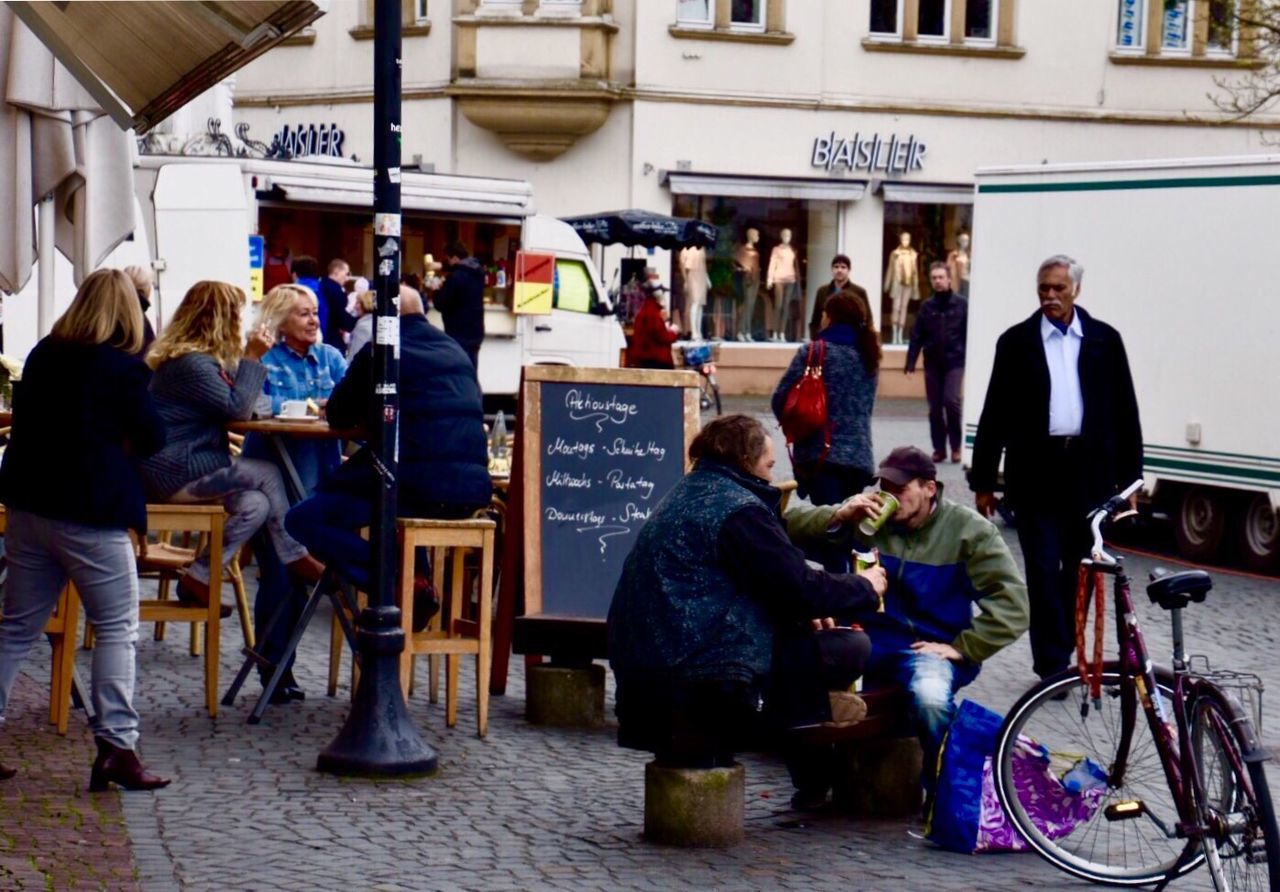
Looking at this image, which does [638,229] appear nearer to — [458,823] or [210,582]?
[210,582]

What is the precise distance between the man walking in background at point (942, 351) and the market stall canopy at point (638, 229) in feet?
26.6

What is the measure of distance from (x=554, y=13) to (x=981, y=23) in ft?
22.9

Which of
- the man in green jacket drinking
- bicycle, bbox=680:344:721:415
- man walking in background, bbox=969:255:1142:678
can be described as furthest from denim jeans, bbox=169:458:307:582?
bicycle, bbox=680:344:721:415

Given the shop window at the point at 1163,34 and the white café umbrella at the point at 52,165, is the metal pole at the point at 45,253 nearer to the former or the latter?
the white café umbrella at the point at 52,165

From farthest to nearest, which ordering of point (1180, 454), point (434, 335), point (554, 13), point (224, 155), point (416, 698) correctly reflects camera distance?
point (554, 13) < point (224, 155) < point (1180, 454) < point (416, 698) < point (434, 335)

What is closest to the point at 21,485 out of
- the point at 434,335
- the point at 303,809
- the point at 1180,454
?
the point at 303,809

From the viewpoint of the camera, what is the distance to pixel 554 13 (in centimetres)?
3212

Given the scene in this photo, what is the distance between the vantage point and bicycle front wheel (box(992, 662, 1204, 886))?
701 cm

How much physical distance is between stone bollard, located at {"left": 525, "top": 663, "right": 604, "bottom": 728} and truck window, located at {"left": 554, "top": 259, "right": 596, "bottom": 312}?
16.3 meters

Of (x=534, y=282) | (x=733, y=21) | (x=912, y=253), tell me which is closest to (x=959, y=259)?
(x=912, y=253)

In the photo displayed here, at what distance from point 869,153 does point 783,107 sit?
1554mm

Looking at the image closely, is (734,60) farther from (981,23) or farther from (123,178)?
(123,178)

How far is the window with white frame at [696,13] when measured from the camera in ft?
108

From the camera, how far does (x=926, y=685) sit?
754 cm
